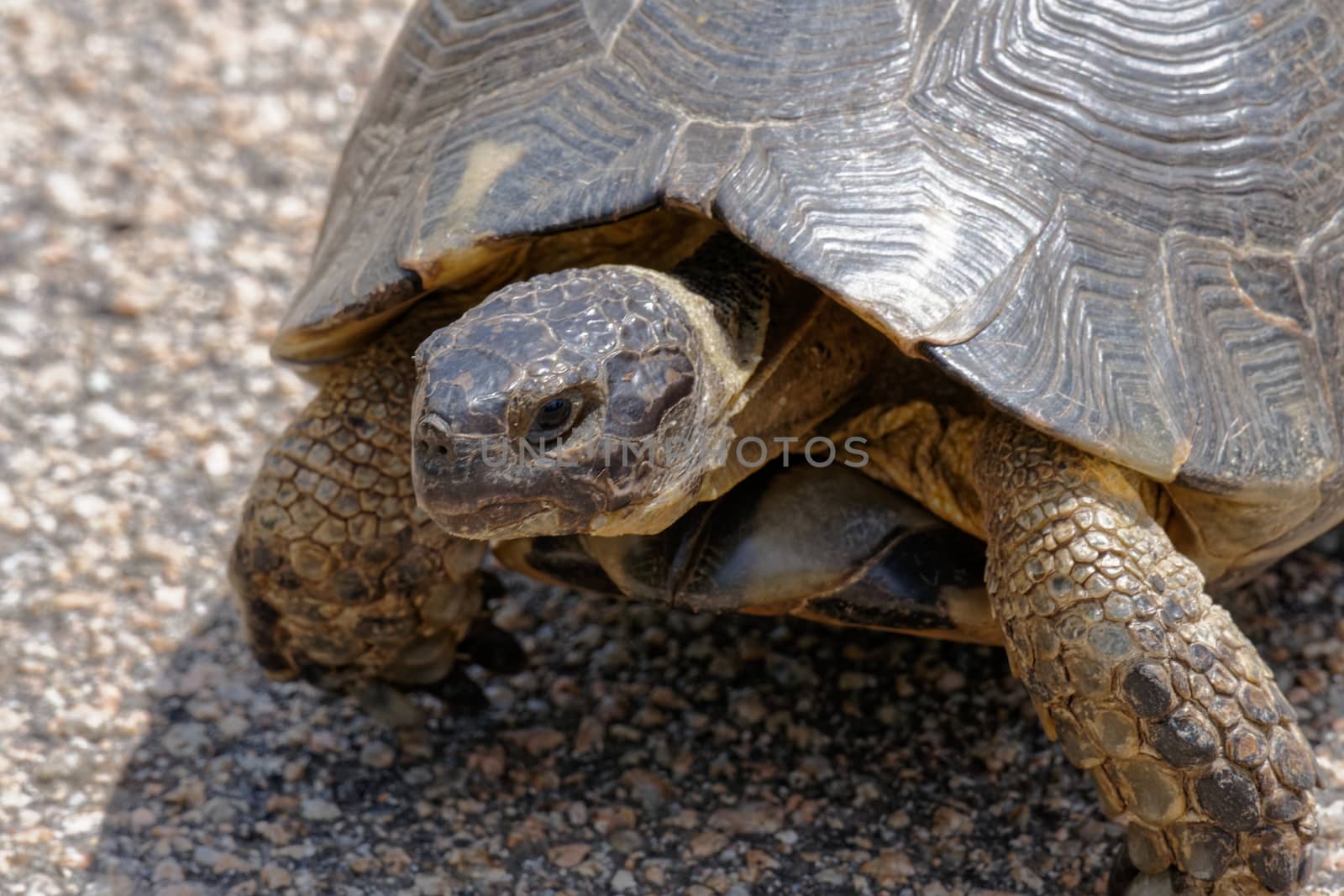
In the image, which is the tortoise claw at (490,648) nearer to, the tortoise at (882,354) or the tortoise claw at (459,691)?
the tortoise claw at (459,691)

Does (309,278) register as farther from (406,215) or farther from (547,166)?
(547,166)

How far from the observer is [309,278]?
3.84 meters

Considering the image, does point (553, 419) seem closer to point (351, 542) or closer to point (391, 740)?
point (351, 542)

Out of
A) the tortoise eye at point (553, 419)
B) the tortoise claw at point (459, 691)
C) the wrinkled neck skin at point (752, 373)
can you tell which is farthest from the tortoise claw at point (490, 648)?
the tortoise eye at point (553, 419)

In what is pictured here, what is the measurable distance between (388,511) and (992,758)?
1520mm

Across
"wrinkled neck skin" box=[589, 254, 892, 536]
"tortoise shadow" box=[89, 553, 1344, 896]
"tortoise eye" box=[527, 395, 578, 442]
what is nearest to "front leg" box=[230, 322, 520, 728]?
"tortoise shadow" box=[89, 553, 1344, 896]

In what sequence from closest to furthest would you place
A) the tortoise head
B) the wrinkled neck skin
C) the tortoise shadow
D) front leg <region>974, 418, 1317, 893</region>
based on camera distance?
the tortoise head
front leg <region>974, 418, 1317, 893</region>
the wrinkled neck skin
the tortoise shadow

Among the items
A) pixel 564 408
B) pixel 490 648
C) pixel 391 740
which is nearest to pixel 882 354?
pixel 564 408

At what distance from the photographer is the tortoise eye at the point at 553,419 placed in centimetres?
271

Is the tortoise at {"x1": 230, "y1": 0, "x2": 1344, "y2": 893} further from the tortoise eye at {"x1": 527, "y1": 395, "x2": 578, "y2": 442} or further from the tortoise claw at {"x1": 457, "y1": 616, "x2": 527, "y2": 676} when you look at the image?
the tortoise claw at {"x1": 457, "y1": 616, "x2": 527, "y2": 676}

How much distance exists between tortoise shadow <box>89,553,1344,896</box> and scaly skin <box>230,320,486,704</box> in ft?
1.14

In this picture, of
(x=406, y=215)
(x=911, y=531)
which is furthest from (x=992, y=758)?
(x=406, y=215)

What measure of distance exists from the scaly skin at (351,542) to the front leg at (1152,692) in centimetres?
127

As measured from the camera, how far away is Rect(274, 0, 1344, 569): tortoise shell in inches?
116
